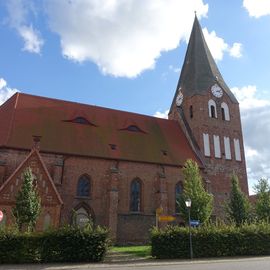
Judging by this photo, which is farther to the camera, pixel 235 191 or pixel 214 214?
pixel 214 214

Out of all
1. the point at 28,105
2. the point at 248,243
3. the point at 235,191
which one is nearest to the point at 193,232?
the point at 248,243

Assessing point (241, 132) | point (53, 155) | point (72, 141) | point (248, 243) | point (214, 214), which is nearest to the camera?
point (248, 243)

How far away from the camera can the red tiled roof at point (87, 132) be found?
27625mm

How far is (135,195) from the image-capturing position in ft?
96.8

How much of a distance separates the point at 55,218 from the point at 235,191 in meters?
15.3

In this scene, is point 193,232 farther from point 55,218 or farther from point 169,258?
point 55,218

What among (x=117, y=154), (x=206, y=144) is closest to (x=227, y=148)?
(x=206, y=144)

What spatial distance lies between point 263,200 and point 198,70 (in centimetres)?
1704

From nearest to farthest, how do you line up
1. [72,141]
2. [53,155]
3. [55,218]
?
1. [55,218]
2. [53,155]
3. [72,141]

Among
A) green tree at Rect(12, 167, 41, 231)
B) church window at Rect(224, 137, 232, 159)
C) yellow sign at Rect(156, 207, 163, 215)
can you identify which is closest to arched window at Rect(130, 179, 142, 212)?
yellow sign at Rect(156, 207, 163, 215)

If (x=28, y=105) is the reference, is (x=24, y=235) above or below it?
below

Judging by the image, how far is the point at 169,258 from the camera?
19.2 meters

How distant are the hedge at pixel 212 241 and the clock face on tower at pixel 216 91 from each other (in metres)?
19.1

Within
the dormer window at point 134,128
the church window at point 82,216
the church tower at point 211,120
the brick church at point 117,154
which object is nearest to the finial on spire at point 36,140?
→ the brick church at point 117,154
